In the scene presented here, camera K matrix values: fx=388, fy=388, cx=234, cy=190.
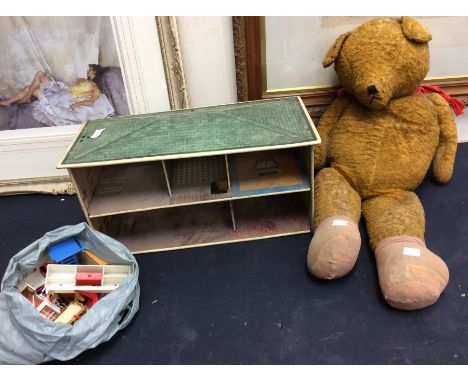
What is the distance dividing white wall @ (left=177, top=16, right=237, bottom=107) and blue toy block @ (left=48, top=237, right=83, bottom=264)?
711mm

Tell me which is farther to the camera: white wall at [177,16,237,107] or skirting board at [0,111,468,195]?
skirting board at [0,111,468,195]

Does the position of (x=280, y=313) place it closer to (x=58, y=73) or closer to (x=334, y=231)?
(x=334, y=231)

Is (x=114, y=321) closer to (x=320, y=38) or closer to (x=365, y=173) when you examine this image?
(x=365, y=173)

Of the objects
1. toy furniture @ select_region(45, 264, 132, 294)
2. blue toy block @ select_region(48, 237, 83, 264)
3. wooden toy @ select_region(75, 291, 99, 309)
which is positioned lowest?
wooden toy @ select_region(75, 291, 99, 309)

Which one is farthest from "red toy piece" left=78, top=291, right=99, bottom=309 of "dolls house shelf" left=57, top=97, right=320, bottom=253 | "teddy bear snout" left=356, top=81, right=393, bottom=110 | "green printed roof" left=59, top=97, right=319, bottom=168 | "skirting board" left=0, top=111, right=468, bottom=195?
"teddy bear snout" left=356, top=81, right=393, bottom=110

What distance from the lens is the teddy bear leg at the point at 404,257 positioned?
1096mm

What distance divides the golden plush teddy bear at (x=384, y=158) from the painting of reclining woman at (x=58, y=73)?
849mm

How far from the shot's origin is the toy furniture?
1.22 metres

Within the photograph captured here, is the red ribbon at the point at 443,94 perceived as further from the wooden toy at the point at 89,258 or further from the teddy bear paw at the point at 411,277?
the wooden toy at the point at 89,258

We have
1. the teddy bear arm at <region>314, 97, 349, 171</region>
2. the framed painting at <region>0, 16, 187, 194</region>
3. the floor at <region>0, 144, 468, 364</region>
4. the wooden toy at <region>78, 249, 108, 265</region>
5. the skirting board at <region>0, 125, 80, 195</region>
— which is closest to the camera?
the floor at <region>0, 144, 468, 364</region>

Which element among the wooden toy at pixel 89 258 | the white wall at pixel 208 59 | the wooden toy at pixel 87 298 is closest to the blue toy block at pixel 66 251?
the wooden toy at pixel 89 258

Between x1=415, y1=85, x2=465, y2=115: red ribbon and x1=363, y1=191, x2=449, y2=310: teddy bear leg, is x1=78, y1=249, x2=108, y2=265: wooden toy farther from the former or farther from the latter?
x1=415, y1=85, x2=465, y2=115: red ribbon
